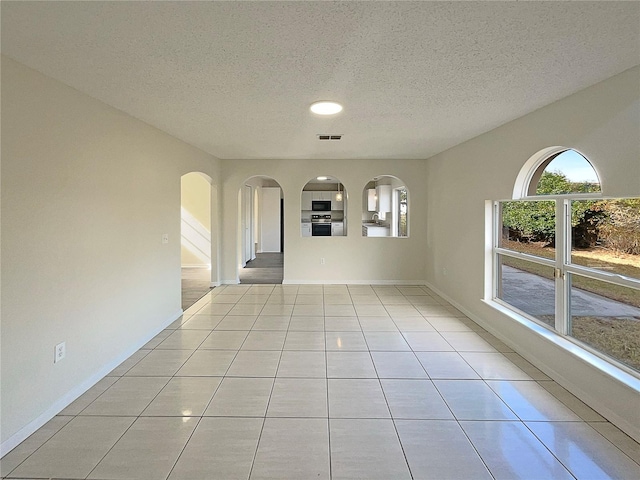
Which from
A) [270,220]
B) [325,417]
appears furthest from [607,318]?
[270,220]

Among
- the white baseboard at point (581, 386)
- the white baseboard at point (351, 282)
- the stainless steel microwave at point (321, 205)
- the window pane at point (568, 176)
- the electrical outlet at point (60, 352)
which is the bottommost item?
the white baseboard at point (581, 386)

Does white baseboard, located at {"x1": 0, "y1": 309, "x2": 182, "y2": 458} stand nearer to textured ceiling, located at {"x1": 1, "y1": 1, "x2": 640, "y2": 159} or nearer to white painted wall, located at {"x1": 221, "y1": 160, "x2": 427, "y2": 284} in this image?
textured ceiling, located at {"x1": 1, "y1": 1, "x2": 640, "y2": 159}

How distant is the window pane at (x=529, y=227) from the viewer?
315 cm

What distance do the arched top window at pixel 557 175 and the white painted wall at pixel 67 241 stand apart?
12.0 ft

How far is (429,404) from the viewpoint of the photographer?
252 centimetres

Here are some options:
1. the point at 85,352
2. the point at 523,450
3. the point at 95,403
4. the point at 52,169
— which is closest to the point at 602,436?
the point at 523,450

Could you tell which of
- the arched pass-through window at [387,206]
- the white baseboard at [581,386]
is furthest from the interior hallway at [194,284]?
the white baseboard at [581,386]

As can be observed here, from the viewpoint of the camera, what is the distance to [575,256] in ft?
9.37

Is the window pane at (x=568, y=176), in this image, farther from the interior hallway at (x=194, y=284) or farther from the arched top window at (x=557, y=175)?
the interior hallway at (x=194, y=284)

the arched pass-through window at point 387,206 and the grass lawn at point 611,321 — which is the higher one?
A: the arched pass-through window at point 387,206

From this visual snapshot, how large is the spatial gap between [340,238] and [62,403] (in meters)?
4.70

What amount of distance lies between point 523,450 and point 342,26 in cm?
247

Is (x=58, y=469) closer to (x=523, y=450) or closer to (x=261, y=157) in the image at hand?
(x=523, y=450)

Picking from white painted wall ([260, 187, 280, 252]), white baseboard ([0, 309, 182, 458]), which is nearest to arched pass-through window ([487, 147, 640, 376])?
white baseboard ([0, 309, 182, 458])
